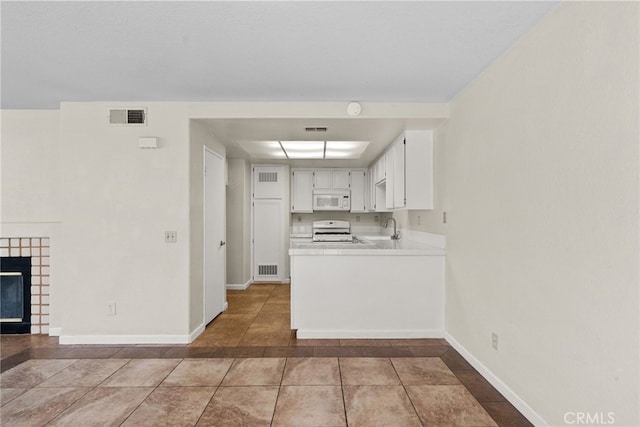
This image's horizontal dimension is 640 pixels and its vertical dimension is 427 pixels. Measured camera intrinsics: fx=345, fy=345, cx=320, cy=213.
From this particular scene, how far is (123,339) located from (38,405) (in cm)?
110

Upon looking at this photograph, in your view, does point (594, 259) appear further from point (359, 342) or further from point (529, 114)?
point (359, 342)

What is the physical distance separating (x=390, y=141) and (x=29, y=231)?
4202 mm

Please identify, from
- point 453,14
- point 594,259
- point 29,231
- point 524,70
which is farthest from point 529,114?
point 29,231

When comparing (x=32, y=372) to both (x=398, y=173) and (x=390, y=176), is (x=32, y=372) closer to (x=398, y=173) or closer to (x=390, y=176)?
(x=398, y=173)

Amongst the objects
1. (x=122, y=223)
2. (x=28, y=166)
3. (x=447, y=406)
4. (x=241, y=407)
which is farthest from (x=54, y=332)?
(x=447, y=406)

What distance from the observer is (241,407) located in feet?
7.42

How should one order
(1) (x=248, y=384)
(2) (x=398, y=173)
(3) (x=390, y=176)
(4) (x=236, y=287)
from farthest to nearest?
(4) (x=236, y=287) < (3) (x=390, y=176) < (2) (x=398, y=173) < (1) (x=248, y=384)

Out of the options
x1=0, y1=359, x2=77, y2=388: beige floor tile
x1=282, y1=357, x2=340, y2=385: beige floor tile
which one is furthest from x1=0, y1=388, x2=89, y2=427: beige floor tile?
x1=282, y1=357, x2=340, y2=385: beige floor tile

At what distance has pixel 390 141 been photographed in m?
4.34

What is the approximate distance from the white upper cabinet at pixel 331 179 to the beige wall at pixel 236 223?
1393 mm

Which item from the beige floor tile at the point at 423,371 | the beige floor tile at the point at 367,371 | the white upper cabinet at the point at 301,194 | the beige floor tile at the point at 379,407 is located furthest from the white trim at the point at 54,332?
the white upper cabinet at the point at 301,194

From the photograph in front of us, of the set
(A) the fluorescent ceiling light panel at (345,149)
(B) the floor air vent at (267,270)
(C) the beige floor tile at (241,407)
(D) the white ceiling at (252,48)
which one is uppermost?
(D) the white ceiling at (252,48)

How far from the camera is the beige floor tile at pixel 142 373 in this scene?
2582mm

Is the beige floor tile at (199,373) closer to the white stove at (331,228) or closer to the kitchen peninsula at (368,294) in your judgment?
the kitchen peninsula at (368,294)
